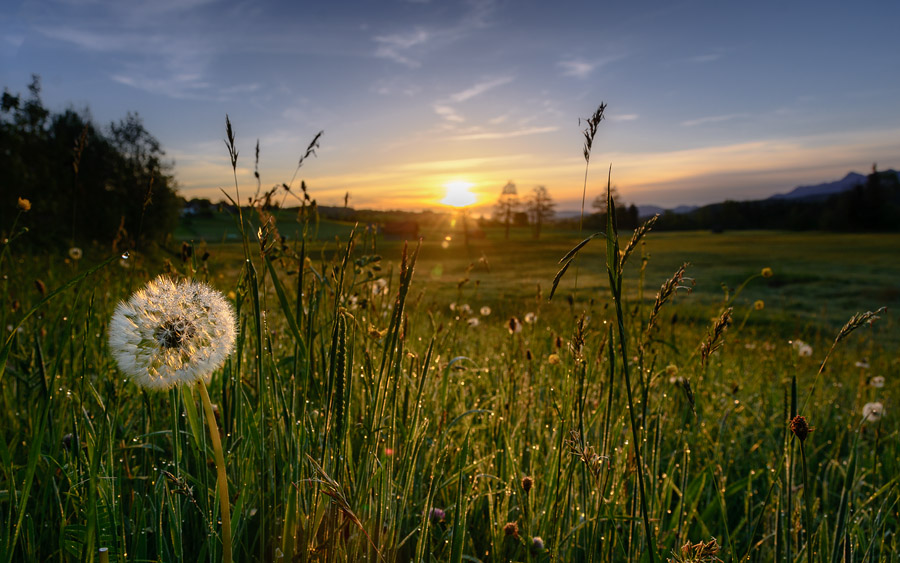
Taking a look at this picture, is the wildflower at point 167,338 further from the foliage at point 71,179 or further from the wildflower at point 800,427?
the foliage at point 71,179

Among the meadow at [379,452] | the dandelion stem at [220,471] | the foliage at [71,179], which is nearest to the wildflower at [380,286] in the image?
the meadow at [379,452]

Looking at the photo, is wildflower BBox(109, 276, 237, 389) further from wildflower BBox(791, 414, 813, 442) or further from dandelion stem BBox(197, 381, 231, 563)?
wildflower BBox(791, 414, 813, 442)

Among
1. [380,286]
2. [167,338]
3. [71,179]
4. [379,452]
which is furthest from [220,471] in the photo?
[71,179]

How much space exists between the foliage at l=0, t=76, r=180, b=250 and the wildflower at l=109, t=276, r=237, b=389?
19918 millimetres

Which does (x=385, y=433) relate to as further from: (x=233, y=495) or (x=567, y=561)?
(x=567, y=561)

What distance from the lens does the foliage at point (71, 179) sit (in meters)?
22.9

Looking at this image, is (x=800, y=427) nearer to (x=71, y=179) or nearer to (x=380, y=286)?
(x=380, y=286)

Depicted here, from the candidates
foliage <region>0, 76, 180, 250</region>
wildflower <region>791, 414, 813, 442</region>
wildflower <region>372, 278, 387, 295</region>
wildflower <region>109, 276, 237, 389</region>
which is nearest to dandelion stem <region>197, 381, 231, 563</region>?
wildflower <region>109, 276, 237, 389</region>

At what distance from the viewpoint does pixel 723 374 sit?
19.3ft

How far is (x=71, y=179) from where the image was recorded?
27031mm

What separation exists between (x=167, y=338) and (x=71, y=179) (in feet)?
107

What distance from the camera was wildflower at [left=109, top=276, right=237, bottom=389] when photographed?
1.29m

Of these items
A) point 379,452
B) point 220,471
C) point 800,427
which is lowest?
point 379,452

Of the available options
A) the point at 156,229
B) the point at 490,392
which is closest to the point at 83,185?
the point at 156,229
